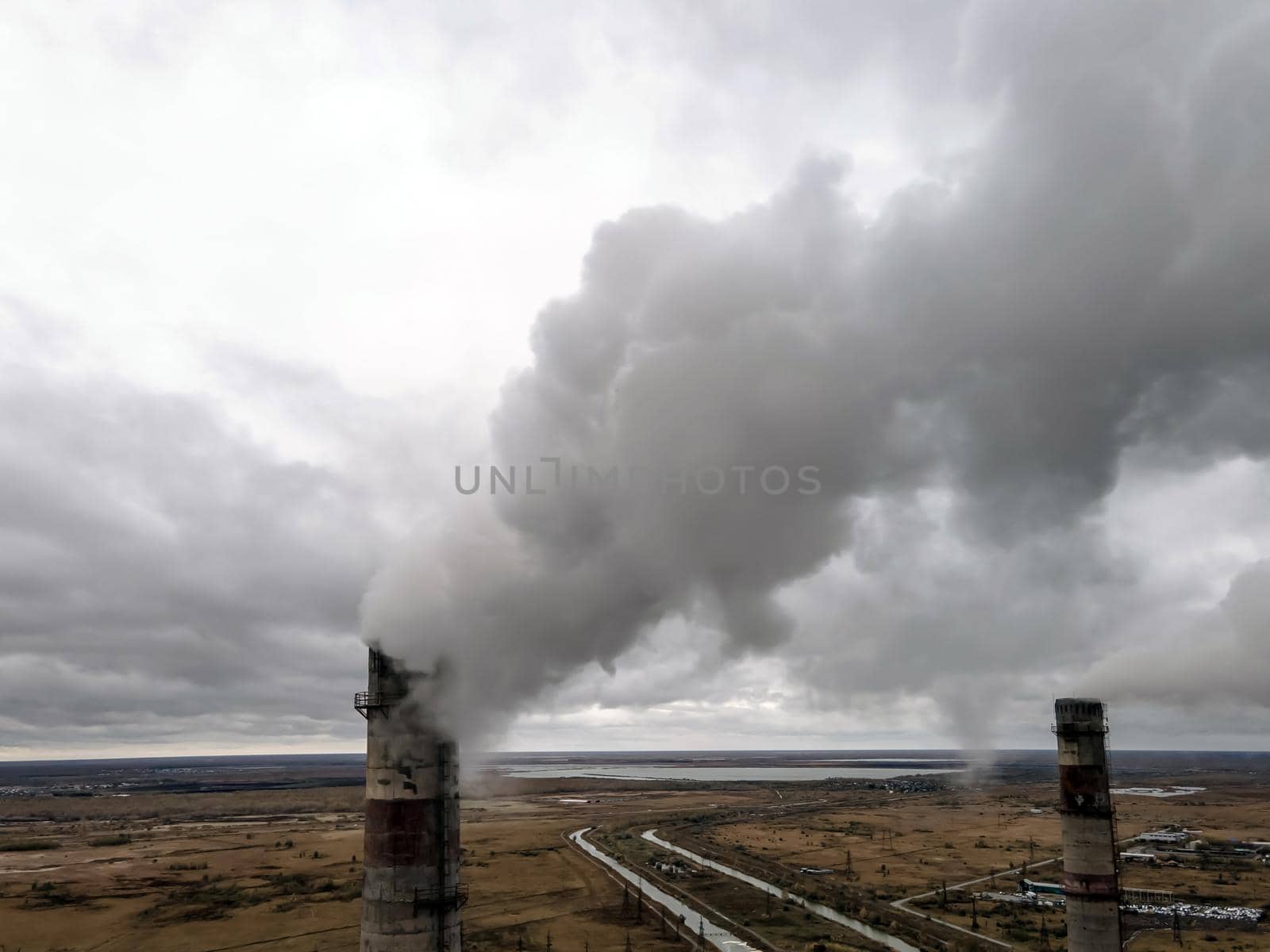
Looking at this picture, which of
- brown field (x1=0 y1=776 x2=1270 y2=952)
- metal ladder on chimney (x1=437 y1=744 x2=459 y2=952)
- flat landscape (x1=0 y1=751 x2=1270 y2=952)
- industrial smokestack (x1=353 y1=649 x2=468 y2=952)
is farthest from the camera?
flat landscape (x1=0 y1=751 x2=1270 y2=952)

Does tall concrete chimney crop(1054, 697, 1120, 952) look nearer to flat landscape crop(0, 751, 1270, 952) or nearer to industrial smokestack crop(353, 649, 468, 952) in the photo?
flat landscape crop(0, 751, 1270, 952)

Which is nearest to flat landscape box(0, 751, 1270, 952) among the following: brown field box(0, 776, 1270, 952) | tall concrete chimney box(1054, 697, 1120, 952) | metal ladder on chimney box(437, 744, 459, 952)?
brown field box(0, 776, 1270, 952)

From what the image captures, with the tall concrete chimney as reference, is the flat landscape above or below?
below

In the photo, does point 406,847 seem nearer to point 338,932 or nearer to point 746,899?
point 338,932

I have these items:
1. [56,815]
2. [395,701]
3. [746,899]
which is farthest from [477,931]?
[56,815]

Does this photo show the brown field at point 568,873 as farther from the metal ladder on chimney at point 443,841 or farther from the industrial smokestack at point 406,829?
the industrial smokestack at point 406,829
